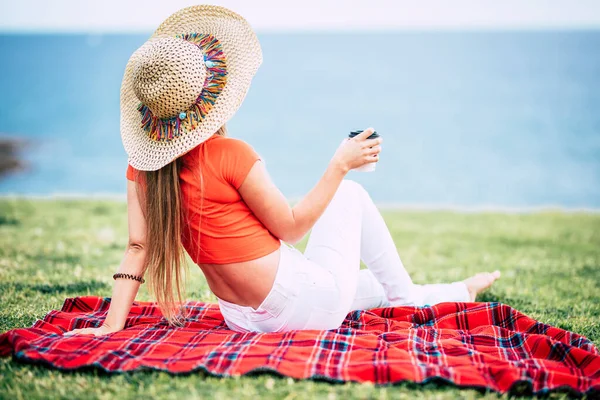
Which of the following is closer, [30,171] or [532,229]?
[532,229]

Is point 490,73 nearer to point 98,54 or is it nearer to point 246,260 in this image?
point 98,54

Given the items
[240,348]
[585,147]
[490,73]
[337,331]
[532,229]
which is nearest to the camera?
[240,348]

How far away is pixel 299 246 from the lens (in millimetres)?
7117

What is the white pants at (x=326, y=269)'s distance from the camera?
2.95 m

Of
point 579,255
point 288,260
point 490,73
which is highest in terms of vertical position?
point 490,73

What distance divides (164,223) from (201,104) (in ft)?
1.90

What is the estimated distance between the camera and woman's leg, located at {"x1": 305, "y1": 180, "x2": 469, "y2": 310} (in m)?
3.08

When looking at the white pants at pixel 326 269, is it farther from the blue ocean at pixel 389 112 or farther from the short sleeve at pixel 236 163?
the blue ocean at pixel 389 112

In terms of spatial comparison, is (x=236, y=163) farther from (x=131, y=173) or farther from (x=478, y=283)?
(x=478, y=283)

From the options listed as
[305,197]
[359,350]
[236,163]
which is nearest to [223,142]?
[236,163]

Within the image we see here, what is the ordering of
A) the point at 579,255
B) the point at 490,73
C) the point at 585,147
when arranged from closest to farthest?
1. the point at 579,255
2. the point at 585,147
3. the point at 490,73

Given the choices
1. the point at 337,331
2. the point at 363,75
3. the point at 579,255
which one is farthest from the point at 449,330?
the point at 363,75

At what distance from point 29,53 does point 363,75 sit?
25.6 meters

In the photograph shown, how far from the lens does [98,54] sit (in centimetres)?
4869
